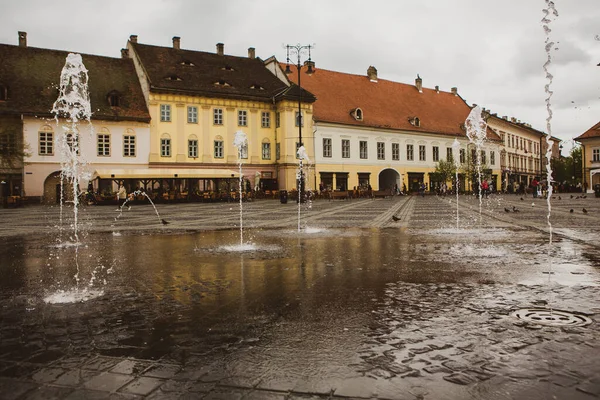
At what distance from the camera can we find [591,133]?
5978 centimetres

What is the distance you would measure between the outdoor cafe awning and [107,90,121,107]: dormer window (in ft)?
23.1

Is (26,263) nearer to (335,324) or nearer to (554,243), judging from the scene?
(335,324)

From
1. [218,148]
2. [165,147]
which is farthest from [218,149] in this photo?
A: [165,147]

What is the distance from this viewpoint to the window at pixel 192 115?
1745 inches

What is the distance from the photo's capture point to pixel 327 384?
3.00 meters

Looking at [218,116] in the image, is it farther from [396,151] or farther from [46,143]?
[396,151]

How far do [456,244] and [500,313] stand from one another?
18.4 ft

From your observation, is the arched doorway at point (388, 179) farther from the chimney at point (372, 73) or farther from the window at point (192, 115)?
the window at point (192, 115)

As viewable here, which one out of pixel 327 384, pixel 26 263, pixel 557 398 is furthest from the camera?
pixel 26 263

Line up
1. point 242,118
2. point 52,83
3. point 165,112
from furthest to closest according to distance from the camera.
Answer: point 242,118 → point 165,112 → point 52,83

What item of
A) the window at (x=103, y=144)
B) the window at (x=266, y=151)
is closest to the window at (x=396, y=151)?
the window at (x=266, y=151)

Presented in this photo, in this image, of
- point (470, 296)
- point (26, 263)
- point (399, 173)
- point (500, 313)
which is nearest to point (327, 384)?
point (500, 313)

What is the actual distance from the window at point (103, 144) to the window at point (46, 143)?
3.42 meters

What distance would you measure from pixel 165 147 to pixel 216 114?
5.55m
